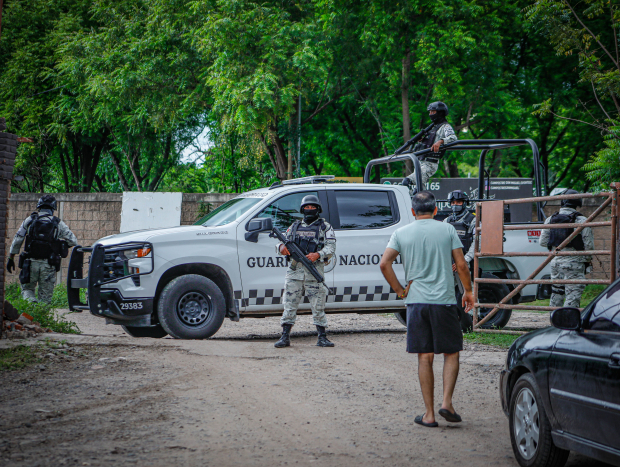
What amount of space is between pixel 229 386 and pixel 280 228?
3271mm

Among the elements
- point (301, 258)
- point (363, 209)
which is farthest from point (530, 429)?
point (363, 209)

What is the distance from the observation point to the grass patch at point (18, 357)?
714 cm

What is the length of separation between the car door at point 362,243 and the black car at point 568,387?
498 centimetres

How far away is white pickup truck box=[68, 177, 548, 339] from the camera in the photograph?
8.71 metres

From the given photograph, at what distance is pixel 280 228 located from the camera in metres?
9.37

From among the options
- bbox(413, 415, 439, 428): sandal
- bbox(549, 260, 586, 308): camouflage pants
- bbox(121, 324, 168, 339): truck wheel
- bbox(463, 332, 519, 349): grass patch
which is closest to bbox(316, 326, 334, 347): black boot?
bbox(463, 332, 519, 349): grass patch

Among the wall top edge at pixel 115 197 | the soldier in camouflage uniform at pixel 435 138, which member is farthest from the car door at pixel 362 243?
the wall top edge at pixel 115 197

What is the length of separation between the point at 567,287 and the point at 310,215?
3.69 m

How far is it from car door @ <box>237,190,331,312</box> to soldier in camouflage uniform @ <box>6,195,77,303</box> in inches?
175

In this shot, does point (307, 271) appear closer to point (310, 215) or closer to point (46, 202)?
point (310, 215)

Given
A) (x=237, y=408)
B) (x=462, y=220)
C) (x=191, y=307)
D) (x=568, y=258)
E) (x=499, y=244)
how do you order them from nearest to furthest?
(x=237, y=408)
(x=191, y=307)
(x=499, y=244)
(x=568, y=258)
(x=462, y=220)

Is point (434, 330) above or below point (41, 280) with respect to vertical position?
above

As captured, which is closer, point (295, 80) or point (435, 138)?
point (435, 138)

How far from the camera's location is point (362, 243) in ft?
31.6
